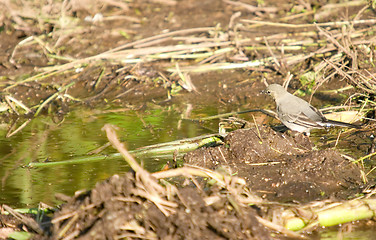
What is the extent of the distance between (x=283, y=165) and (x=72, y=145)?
267cm

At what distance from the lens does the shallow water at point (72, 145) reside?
193 inches

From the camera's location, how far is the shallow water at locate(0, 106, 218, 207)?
4895 millimetres

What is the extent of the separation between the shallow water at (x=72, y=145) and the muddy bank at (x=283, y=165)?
745mm

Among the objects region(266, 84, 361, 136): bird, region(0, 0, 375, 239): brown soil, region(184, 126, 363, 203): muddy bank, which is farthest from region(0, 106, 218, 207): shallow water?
region(266, 84, 361, 136): bird

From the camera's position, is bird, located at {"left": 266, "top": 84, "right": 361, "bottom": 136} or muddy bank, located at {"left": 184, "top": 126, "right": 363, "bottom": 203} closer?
muddy bank, located at {"left": 184, "top": 126, "right": 363, "bottom": 203}

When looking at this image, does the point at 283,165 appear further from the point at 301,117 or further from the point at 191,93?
the point at 191,93

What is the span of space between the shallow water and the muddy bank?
0.74 meters

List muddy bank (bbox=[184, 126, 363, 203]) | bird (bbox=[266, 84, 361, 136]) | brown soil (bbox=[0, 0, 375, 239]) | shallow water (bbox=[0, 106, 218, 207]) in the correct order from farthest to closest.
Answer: bird (bbox=[266, 84, 361, 136]), shallow water (bbox=[0, 106, 218, 207]), muddy bank (bbox=[184, 126, 363, 203]), brown soil (bbox=[0, 0, 375, 239])

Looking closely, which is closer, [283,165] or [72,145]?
[283,165]

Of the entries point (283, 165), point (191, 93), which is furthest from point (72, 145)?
point (283, 165)

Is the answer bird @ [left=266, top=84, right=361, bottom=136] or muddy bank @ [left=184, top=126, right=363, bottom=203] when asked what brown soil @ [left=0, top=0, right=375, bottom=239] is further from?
bird @ [left=266, top=84, right=361, bottom=136]

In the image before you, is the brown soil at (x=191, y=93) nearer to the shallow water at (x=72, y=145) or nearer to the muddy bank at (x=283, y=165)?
the muddy bank at (x=283, y=165)

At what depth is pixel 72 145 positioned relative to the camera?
6.11 m

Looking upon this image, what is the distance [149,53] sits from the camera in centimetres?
858
